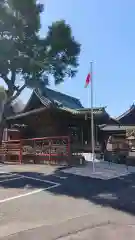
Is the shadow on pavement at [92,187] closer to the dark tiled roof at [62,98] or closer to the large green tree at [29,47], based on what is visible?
the large green tree at [29,47]

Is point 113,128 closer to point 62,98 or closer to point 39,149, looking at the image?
point 62,98

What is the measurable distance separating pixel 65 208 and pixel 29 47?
9.48 metres

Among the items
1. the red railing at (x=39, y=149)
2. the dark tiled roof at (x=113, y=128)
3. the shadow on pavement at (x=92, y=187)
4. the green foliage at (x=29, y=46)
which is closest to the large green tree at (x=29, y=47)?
the green foliage at (x=29, y=46)

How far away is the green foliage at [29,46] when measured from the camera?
1266cm

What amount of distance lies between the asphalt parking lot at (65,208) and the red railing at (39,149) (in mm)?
3881

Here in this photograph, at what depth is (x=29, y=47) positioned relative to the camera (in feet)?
44.2

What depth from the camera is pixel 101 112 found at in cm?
1575

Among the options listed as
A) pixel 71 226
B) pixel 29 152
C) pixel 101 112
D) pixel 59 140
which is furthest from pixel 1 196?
pixel 101 112

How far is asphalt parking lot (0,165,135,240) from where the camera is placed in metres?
4.66

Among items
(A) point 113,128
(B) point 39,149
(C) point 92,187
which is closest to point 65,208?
(C) point 92,187

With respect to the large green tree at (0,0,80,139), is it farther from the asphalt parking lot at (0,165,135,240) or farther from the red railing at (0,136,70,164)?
the asphalt parking lot at (0,165,135,240)

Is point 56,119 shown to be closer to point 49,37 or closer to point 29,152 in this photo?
point 29,152

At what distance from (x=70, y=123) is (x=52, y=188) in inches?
379

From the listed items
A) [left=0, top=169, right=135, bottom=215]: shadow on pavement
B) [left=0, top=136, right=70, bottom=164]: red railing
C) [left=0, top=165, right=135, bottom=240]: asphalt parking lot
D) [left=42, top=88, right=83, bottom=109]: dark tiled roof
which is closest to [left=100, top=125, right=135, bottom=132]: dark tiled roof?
[left=42, top=88, right=83, bottom=109]: dark tiled roof
